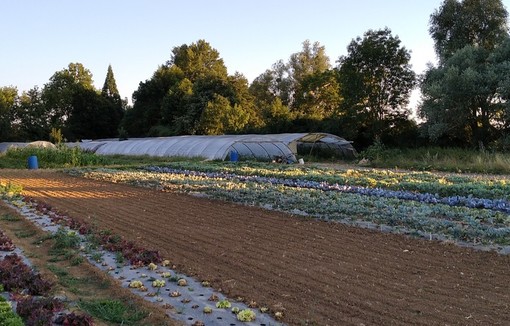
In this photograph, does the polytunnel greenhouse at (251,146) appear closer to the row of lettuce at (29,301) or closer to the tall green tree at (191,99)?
the tall green tree at (191,99)

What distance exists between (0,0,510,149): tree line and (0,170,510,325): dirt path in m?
21.0

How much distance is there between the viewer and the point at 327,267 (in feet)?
19.5

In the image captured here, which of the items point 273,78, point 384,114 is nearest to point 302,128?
point 384,114

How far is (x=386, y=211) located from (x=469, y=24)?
26.4 metres

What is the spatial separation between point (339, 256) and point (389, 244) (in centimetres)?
A: 111

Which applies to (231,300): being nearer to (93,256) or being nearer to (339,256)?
(339,256)

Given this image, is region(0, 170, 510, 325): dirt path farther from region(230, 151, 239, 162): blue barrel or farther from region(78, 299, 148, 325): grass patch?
region(230, 151, 239, 162): blue barrel

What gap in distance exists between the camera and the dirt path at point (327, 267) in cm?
448

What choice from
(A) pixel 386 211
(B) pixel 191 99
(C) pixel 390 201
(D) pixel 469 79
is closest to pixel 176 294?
(A) pixel 386 211

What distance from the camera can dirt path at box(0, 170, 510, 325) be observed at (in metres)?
4.48

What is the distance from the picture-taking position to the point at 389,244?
7172 mm

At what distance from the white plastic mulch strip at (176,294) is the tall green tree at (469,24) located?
27914mm

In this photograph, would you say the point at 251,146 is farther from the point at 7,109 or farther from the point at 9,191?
the point at 7,109

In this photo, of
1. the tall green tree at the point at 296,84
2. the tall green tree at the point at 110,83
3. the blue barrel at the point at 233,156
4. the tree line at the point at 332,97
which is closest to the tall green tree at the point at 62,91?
the tree line at the point at 332,97
